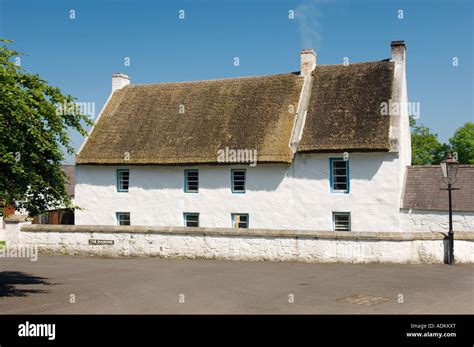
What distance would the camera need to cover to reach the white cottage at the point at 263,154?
77.0ft

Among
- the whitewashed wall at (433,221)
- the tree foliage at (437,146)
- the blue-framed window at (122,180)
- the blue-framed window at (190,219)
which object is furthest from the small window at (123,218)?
the tree foliage at (437,146)

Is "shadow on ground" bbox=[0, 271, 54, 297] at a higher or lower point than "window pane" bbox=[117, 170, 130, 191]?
lower

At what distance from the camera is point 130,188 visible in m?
27.4

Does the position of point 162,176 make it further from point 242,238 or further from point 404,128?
point 404,128

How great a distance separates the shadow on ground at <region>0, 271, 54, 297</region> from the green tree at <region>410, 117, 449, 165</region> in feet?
132

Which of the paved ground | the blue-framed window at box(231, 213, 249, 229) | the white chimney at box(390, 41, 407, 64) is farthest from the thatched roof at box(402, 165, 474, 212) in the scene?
the blue-framed window at box(231, 213, 249, 229)

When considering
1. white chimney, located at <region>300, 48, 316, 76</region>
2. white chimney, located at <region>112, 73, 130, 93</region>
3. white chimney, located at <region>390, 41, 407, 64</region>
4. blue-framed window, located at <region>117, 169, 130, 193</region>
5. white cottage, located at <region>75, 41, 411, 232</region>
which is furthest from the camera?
white chimney, located at <region>112, 73, 130, 93</region>

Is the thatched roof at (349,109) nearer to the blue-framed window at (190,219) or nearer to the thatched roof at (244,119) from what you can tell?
the thatched roof at (244,119)

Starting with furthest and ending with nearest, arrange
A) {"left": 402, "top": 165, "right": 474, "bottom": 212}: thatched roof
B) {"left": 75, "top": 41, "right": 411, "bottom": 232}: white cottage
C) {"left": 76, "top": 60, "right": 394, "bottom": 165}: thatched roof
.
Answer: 1. {"left": 76, "top": 60, "right": 394, "bottom": 165}: thatched roof
2. {"left": 75, "top": 41, "right": 411, "bottom": 232}: white cottage
3. {"left": 402, "top": 165, "right": 474, "bottom": 212}: thatched roof

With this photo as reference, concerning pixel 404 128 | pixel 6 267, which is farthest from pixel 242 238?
pixel 404 128

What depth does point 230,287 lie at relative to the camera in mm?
13633

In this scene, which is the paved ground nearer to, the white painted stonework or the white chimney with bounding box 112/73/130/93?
the white painted stonework

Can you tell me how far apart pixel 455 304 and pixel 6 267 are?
47.1ft

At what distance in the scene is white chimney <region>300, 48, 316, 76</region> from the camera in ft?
89.8
